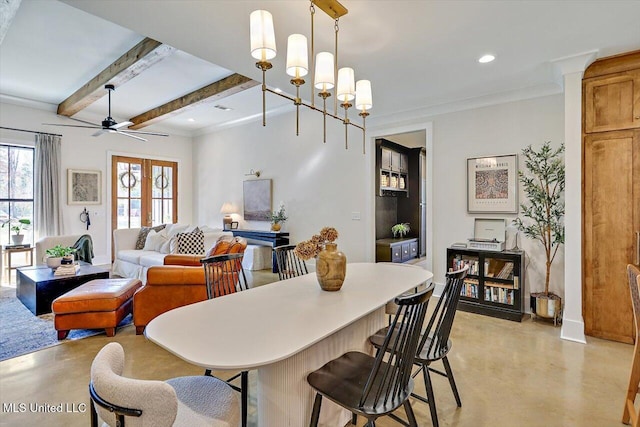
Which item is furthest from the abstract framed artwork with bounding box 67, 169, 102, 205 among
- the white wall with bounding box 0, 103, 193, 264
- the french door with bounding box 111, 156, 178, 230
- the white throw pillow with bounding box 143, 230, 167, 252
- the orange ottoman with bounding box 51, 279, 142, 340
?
the orange ottoman with bounding box 51, 279, 142, 340

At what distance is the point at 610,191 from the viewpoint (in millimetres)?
3098

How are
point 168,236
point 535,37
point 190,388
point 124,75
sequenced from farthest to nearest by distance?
point 168,236 → point 124,75 → point 535,37 → point 190,388

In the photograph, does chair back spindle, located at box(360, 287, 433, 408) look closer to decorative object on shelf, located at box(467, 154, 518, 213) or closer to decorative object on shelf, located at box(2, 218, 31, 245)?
decorative object on shelf, located at box(467, 154, 518, 213)

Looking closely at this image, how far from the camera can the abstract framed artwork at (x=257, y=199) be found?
674cm

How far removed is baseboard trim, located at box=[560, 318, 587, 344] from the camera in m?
3.07

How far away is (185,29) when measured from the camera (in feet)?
8.41

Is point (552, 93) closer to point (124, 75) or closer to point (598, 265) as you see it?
point (598, 265)

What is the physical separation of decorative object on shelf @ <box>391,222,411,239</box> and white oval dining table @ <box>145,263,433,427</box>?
4.65 metres

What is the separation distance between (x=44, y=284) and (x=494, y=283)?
519cm

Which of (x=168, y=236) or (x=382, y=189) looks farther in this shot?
(x=382, y=189)

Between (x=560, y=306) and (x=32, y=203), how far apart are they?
27.7 ft

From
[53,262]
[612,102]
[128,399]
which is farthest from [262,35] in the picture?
[53,262]

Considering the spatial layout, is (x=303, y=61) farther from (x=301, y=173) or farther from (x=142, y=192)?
(x=142, y=192)

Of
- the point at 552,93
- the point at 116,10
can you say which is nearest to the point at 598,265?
the point at 552,93
